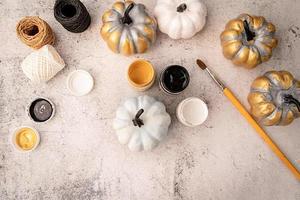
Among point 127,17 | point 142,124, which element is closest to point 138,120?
point 142,124

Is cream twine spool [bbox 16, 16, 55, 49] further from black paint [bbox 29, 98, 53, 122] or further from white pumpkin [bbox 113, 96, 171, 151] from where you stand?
white pumpkin [bbox 113, 96, 171, 151]

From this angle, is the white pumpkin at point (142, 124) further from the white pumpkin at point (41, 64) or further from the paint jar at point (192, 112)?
the white pumpkin at point (41, 64)

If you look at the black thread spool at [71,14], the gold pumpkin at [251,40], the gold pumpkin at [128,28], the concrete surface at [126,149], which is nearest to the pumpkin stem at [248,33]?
the gold pumpkin at [251,40]

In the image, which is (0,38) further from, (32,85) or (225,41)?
(225,41)

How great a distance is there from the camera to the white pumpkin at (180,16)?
83cm

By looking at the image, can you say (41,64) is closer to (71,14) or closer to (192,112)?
(71,14)

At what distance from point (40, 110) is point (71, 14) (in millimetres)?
256

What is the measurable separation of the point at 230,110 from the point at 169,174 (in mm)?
225

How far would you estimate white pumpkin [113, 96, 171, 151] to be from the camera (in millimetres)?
783

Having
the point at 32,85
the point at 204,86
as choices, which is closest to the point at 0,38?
the point at 32,85

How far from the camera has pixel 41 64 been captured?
83cm

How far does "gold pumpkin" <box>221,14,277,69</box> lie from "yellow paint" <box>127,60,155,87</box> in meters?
0.20

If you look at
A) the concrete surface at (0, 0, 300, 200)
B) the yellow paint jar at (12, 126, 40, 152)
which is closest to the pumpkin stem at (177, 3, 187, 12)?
the concrete surface at (0, 0, 300, 200)

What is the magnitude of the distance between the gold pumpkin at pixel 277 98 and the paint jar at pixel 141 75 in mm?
253
